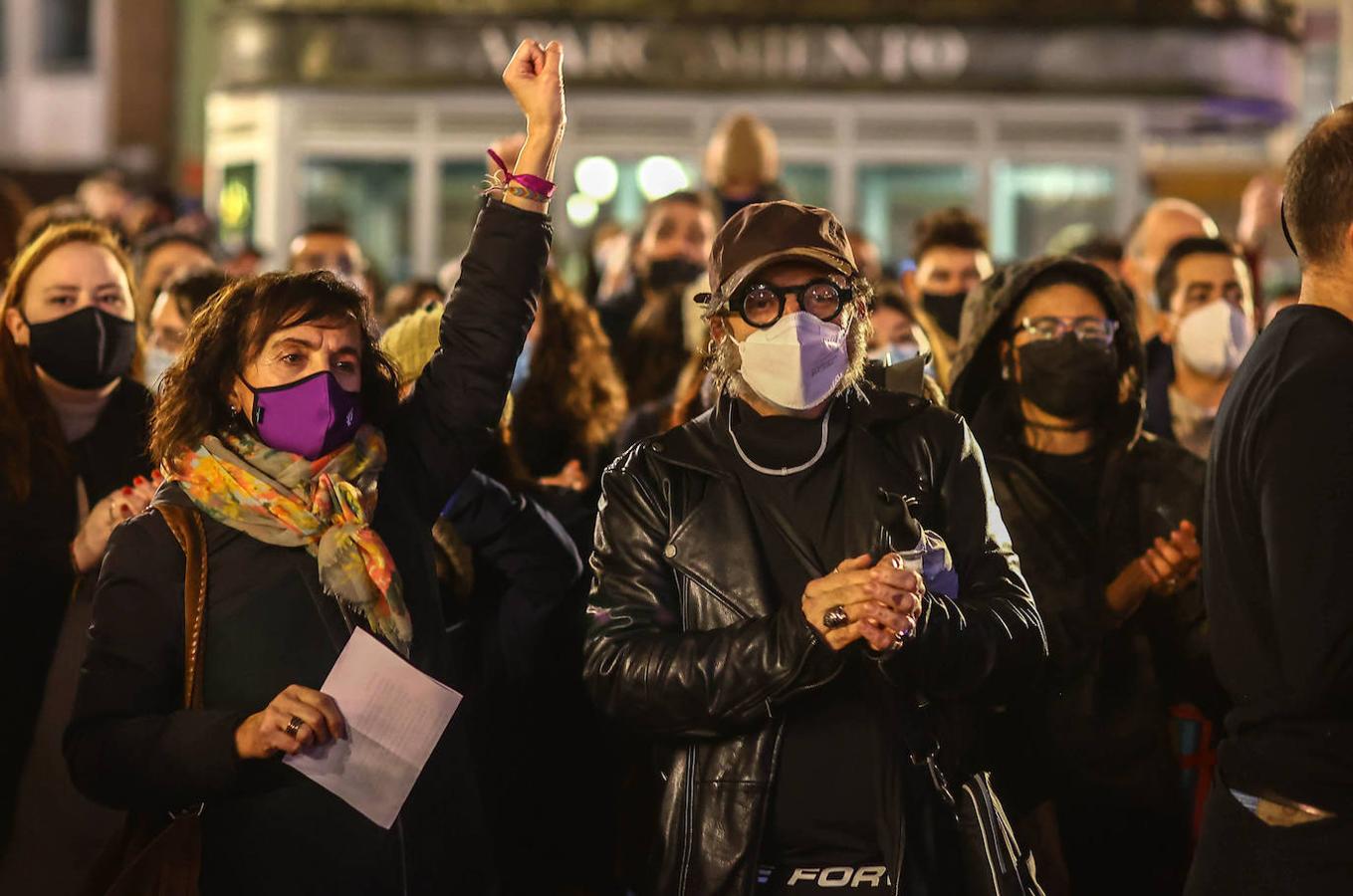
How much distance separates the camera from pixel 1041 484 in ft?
16.6

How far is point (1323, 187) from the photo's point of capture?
3.22 metres

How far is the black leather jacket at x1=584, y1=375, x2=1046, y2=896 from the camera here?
A: 3.49 metres

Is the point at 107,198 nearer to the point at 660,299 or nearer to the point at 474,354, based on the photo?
the point at 660,299

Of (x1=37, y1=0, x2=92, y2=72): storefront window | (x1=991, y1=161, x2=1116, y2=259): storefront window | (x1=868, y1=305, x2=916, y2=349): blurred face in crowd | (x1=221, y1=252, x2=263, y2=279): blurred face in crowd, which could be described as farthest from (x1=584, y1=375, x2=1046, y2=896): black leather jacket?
(x1=37, y1=0, x2=92, y2=72): storefront window

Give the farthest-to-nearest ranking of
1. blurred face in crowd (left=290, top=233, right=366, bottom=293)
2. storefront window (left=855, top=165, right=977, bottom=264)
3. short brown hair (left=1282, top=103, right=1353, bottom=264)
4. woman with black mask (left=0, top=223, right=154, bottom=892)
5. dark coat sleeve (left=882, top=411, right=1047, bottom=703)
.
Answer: storefront window (left=855, top=165, right=977, bottom=264) → blurred face in crowd (left=290, top=233, right=366, bottom=293) → woman with black mask (left=0, top=223, right=154, bottom=892) → dark coat sleeve (left=882, top=411, right=1047, bottom=703) → short brown hair (left=1282, top=103, right=1353, bottom=264)

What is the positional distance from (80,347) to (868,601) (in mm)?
2986

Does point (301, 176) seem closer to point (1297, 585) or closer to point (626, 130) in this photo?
point (626, 130)

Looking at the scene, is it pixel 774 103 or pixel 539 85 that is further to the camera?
pixel 774 103

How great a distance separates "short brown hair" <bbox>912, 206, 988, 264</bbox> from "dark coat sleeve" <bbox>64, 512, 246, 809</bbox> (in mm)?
5198

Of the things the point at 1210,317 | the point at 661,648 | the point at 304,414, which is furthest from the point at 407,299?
the point at 661,648

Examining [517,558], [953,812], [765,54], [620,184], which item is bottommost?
[953,812]

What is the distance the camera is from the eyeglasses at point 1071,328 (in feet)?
17.1

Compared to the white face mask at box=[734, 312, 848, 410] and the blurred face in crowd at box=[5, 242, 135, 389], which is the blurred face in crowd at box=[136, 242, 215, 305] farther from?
the white face mask at box=[734, 312, 848, 410]

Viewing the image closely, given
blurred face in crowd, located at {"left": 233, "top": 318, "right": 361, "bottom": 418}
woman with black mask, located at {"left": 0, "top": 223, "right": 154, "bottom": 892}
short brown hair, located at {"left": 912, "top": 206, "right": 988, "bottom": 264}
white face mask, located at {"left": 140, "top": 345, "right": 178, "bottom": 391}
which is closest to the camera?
blurred face in crowd, located at {"left": 233, "top": 318, "right": 361, "bottom": 418}
